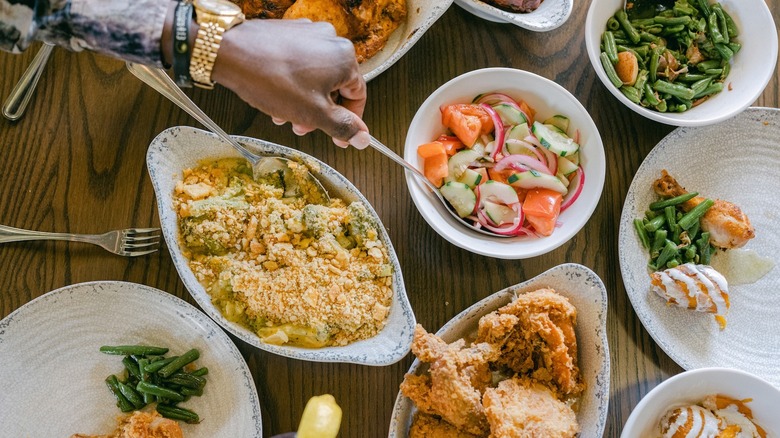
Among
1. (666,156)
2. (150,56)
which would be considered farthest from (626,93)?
Answer: (150,56)

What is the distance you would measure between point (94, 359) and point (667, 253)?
1.88 meters

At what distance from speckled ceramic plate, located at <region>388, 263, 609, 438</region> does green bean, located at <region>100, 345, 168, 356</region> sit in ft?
2.54

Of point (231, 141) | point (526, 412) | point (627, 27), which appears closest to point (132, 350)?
point (231, 141)

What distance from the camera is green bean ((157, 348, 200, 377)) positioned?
6.25ft

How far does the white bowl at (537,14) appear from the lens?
6.40ft

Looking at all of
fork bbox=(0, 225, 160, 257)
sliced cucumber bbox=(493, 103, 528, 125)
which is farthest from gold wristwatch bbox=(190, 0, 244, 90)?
sliced cucumber bbox=(493, 103, 528, 125)

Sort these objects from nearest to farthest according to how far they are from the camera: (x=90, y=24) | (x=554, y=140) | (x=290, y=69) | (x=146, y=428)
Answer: (x=90, y=24)
(x=290, y=69)
(x=146, y=428)
(x=554, y=140)

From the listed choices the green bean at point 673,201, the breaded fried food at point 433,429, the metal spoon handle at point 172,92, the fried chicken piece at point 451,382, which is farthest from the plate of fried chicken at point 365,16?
the breaded fried food at point 433,429

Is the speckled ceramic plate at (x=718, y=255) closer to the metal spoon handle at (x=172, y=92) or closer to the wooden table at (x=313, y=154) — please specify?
the wooden table at (x=313, y=154)

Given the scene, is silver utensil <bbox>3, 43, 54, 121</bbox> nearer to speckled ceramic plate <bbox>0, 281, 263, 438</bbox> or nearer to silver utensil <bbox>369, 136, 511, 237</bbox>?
speckled ceramic plate <bbox>0, 281, 263, 438</bbox>

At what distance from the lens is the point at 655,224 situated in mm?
2037

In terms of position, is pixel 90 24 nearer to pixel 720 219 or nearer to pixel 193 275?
pixel 193 275

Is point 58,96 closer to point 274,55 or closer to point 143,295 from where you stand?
point 143,295

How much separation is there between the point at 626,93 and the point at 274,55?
3.95 ft
